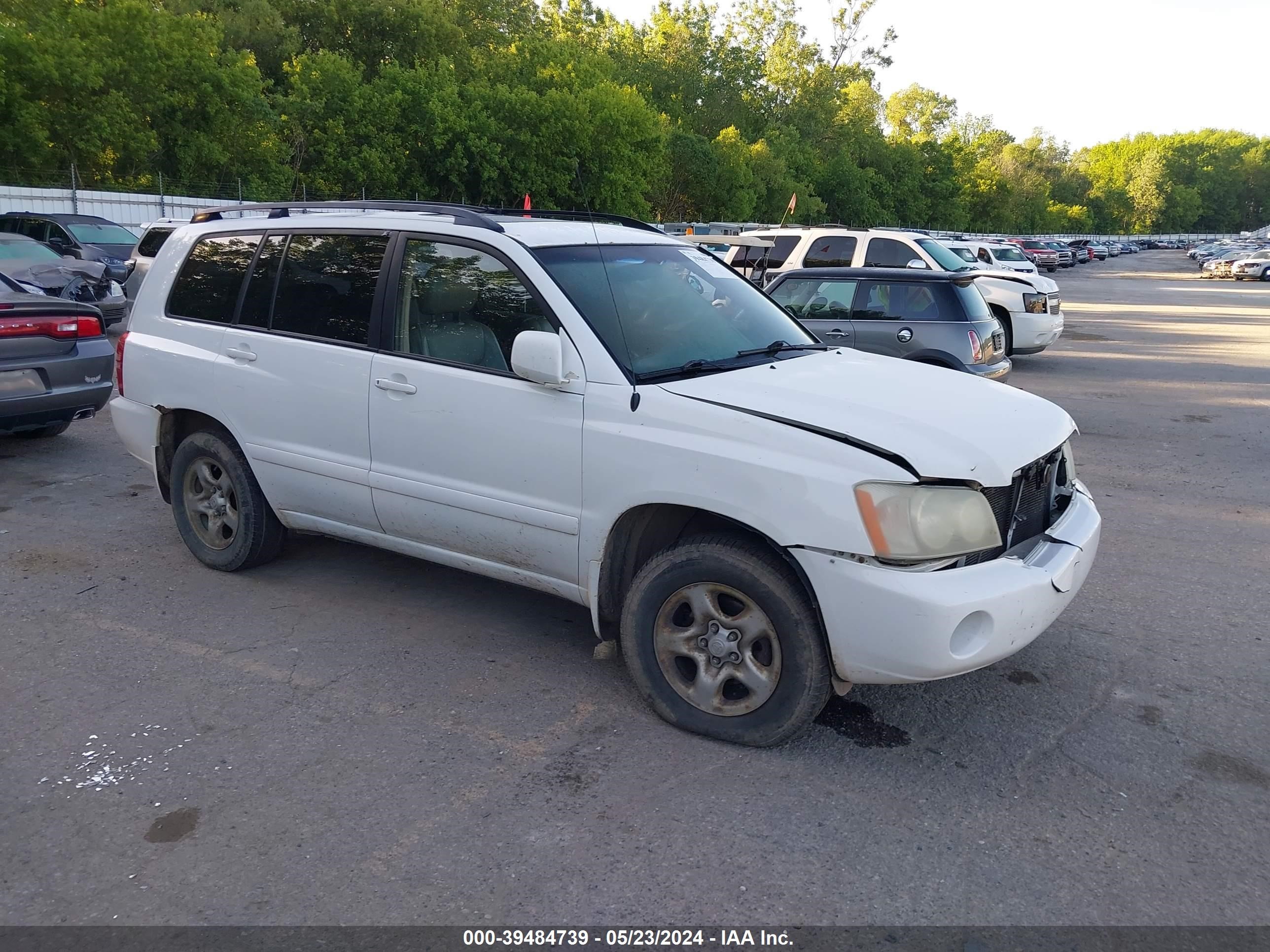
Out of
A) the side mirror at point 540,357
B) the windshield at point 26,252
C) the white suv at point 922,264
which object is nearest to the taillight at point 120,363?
the side mirror at point 540,357

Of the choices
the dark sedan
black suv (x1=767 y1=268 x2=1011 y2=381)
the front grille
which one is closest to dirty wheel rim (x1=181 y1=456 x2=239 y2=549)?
the dark sedan

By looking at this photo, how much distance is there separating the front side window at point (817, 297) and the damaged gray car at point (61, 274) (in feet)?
28.4

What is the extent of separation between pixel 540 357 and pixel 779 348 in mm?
1312

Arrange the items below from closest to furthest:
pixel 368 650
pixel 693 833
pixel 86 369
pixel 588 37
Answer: pixel 693 833 → pixel 368 650 → pixel 86 369 → pixel 588 37

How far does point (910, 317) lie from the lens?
33.9 feet

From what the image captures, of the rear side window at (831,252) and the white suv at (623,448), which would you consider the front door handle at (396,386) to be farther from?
the rear side window at (831,252)

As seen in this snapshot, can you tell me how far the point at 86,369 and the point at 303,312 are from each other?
4025 millimetres

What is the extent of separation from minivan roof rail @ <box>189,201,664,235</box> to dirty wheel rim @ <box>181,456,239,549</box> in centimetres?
134

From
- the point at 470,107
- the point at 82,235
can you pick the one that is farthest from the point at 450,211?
the point at 470,107

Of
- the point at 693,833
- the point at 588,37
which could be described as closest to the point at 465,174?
the point at 588,37

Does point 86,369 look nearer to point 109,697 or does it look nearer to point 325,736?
point 109,697

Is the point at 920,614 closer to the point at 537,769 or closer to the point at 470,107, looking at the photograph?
the point at 537,769

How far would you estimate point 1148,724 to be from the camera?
160 inches

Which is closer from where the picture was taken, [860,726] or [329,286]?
[860,726]
